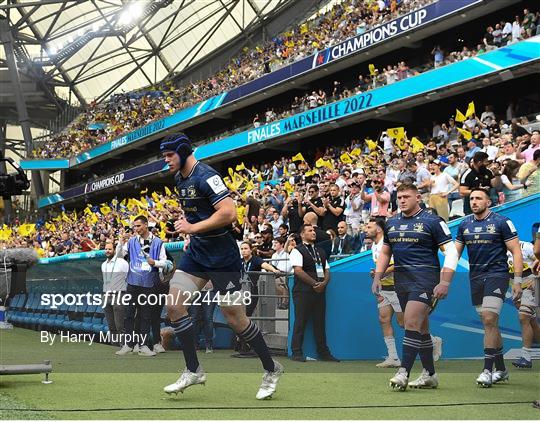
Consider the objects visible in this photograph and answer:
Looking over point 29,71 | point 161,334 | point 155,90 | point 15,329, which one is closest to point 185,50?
point 155,90

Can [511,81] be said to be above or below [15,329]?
above

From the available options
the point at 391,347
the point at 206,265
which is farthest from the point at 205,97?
the point at 206,265

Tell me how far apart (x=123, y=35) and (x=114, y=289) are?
39.0 m

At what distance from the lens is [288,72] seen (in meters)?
33.7

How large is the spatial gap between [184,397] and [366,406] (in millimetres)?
1434

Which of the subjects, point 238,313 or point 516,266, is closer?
point 238,313

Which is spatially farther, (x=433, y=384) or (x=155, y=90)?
(x=155, y=90)

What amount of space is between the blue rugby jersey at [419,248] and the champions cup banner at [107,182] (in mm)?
33213

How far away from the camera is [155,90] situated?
51906mm

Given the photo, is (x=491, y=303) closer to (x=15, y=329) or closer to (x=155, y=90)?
(x=15, y=329)

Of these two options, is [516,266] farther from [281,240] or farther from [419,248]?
[281,240]

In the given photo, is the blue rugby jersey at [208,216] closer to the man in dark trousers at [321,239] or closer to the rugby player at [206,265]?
the rugby player at [206,265]

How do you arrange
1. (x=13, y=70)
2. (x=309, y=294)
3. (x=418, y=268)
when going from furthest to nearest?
(x=13, y=70)
(x=309, y=294)
(x=418, y=268)

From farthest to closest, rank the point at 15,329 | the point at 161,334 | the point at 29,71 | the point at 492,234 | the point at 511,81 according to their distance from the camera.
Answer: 1. the point at 29,71
2. the point at 511,81
3. the point at 15,329
4. the point at 161,334
5. the point at 492,234
